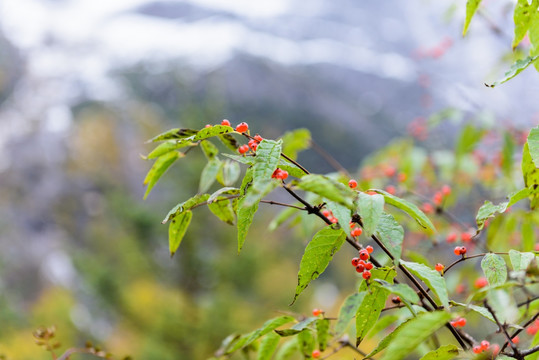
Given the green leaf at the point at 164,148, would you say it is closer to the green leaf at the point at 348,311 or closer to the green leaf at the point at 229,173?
the green leaf at the point at 229,173

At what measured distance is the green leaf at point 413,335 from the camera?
0.33 m

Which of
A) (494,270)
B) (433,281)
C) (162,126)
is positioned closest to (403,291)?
(433,281)

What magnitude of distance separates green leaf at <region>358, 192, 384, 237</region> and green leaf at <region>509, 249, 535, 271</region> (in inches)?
8.5

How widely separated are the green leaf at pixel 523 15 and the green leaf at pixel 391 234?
1.20 feet

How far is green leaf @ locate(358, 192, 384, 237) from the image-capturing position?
40 centimetres

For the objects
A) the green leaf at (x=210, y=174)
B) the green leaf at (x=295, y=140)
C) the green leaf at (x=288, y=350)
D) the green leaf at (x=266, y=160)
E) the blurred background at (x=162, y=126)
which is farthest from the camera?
the blurred background at (x=162, y=126)

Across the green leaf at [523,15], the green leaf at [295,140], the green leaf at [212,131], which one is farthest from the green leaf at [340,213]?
the green leaf at [295,140]

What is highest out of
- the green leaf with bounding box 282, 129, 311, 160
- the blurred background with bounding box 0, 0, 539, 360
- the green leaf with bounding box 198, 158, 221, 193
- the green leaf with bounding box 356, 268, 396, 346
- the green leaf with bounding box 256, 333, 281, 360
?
the blurred background with bounding box 0, 0, 539, 360

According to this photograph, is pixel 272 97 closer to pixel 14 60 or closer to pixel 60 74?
pixel 60 74

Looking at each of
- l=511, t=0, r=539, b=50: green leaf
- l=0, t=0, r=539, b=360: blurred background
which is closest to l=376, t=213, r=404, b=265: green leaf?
l=511, t=0, r=539, b=50: green leaf

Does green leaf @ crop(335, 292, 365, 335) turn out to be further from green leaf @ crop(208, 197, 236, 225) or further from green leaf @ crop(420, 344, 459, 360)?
green leaf @ crop(208, 197, 236, 225)

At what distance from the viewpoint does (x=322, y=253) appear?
1.64ft

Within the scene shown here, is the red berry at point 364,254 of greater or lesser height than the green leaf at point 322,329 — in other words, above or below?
above

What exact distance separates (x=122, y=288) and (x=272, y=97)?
61.4 feet
